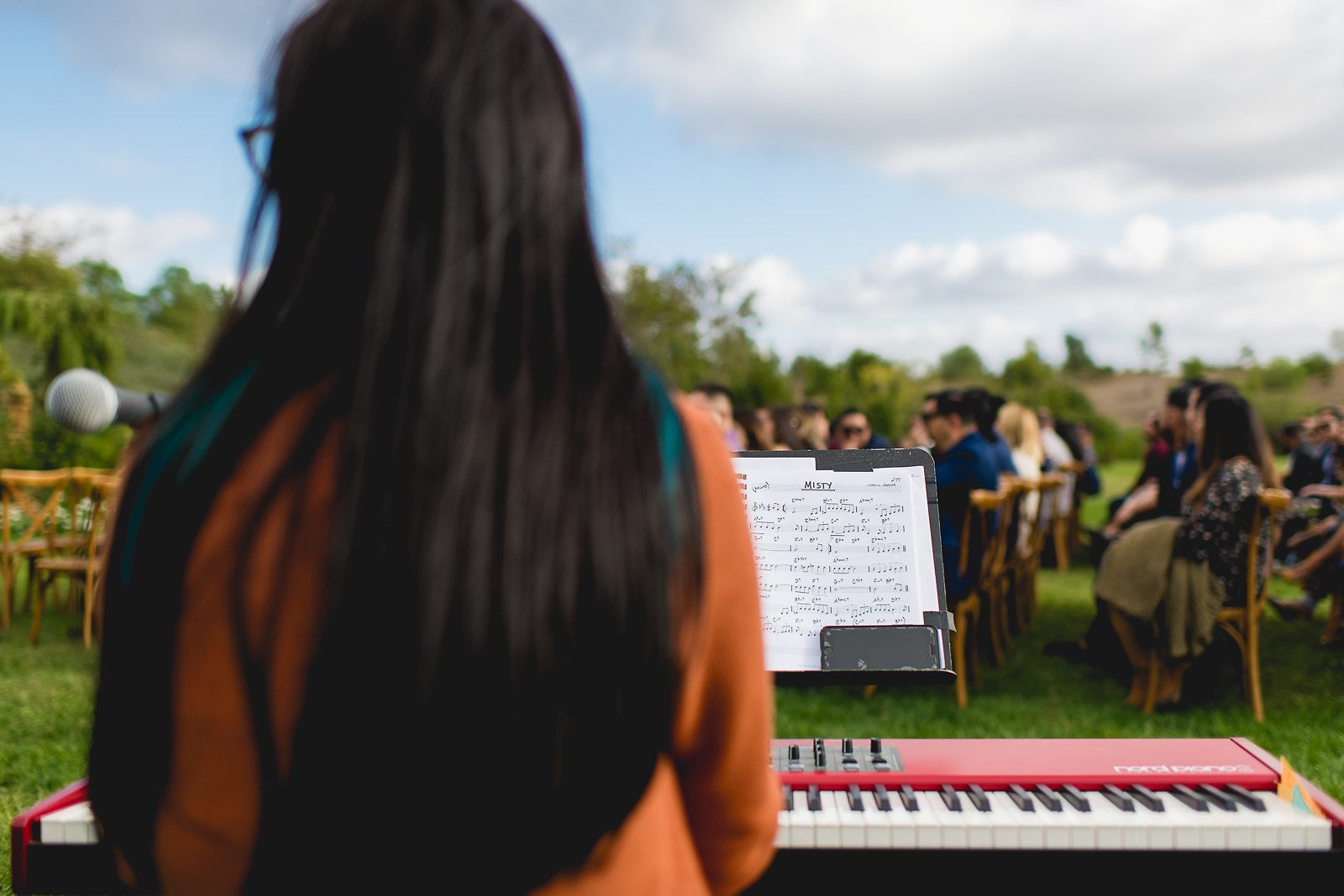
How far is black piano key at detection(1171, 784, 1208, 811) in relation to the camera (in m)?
1.67

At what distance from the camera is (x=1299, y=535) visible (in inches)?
320

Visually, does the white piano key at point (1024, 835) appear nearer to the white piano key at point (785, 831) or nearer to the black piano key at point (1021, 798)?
the black piano key at point (1021, 798)

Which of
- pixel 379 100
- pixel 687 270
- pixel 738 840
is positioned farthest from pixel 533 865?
pixel 687 270

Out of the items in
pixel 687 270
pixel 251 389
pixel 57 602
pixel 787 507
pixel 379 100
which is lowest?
pixel 57 602

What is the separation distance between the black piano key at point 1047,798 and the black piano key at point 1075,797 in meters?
0.02

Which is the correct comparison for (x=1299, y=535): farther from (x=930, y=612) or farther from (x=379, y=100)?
(x=379, y=100)

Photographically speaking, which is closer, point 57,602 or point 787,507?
point 787,507

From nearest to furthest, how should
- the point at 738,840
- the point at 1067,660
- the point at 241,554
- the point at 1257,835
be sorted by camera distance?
the point at 241,554 < the point at 738,840 < the point at 1257,835 < the point at 1067,660

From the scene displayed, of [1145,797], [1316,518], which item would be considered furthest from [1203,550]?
[1316,518]

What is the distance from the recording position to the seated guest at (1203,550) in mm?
5031

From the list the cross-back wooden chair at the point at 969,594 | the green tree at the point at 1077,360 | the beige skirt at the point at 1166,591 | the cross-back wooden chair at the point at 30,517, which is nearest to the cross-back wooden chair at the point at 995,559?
the cross-back wooden chair at the point at 969,594

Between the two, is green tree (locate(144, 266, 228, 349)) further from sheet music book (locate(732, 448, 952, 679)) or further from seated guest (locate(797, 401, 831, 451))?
sheet music book (locate(732, 448, 952, 679))

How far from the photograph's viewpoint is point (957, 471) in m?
5.87

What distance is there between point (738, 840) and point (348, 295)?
0.64 meters
